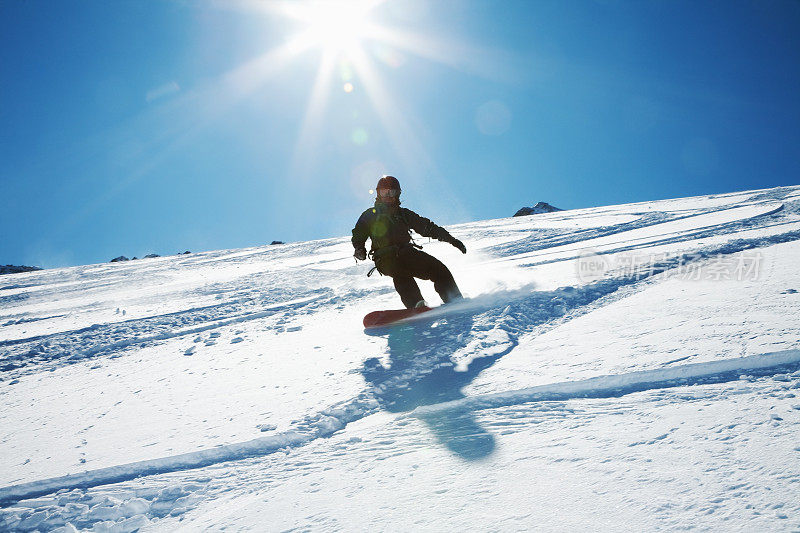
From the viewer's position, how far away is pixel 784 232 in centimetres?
545

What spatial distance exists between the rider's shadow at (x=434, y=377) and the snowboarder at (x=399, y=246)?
3.96 feet

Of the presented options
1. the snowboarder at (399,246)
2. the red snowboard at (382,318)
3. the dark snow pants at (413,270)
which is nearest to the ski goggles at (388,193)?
the snowboarder at (399,246)

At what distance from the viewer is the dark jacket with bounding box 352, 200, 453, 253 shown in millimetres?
4676

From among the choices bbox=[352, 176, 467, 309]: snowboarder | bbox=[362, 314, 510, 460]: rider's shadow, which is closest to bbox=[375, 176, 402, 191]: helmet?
bbox=[352, 176, 467, 309]: snowboarder

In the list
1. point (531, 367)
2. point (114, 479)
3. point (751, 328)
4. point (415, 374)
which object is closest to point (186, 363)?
point (114, 479)

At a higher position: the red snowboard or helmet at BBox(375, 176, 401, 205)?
helmet at BBox(375, 176, 401, 205)

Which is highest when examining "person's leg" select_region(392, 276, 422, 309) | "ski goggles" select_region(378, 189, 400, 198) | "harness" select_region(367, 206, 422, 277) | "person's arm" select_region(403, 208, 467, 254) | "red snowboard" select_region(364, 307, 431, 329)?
"ski goggles" select_region(378, 189, 400, 198)

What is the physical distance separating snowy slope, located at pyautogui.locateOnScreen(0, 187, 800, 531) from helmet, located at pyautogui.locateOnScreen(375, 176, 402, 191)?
5.35 ft

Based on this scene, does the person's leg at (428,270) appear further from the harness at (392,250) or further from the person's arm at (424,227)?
the person's arm at (424,227)

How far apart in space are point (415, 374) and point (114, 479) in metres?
1.35

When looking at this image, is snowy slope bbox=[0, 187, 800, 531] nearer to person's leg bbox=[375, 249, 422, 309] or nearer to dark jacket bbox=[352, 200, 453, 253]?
person's leg bbox=[375, 249, 422, 309]

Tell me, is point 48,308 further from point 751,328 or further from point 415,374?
point 751,328

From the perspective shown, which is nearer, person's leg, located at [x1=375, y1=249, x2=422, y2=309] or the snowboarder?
person's leg, located at [x1=375, y1=249, x2=422, y2=309]

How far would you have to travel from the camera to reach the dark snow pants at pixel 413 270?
4.45 meters
